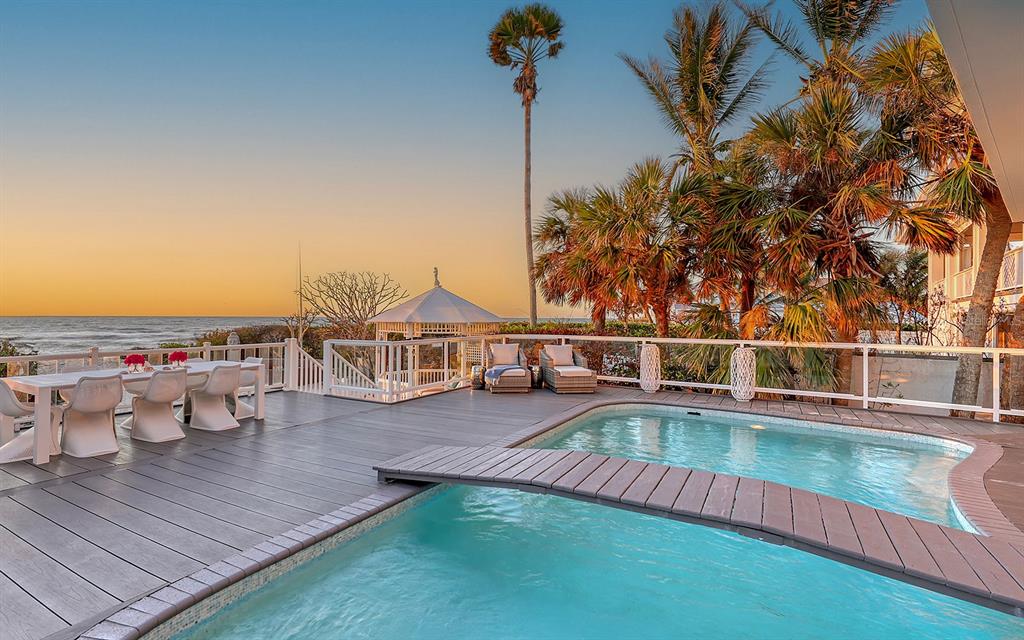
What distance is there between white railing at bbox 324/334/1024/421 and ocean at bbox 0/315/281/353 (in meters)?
23.3

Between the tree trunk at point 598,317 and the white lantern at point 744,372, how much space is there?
308 cm

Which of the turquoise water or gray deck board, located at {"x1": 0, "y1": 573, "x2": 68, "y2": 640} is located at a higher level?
gray deck board, located at {"x1": 0, "y1": 573, "x2": 68, "y2": 640}

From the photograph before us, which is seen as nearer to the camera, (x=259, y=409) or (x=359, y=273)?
(x=259, y=409)

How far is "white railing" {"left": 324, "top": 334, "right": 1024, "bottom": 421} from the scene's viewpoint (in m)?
7.07

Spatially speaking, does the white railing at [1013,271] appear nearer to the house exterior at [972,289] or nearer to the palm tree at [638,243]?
the house exterior at [972,289]

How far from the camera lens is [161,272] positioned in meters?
15.9

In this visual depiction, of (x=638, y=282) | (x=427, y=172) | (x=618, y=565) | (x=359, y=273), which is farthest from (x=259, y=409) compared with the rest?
(x=359, y=273)

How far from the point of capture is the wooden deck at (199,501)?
2330 millimetres

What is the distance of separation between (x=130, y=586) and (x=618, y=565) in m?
2.70

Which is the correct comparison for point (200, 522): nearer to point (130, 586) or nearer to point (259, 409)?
point (130, 586)

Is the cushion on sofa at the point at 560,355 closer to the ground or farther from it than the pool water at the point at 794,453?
farther from it

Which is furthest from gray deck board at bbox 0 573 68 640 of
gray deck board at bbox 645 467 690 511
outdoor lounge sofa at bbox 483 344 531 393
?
outdoor lounge sofa at bbox 483 344 531 393

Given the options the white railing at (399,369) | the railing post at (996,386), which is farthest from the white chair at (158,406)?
the railing post at (996,386)

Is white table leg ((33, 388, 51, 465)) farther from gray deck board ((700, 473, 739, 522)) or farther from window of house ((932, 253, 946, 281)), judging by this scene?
window of house ((932, 253, 946, 281))
